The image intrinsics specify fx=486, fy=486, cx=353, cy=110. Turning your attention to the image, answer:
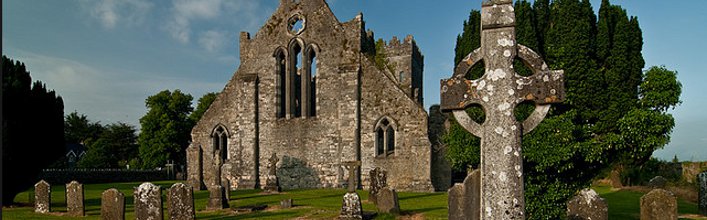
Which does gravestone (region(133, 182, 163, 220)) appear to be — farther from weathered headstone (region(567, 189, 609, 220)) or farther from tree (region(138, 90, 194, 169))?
tree (region(138, 90, 194, 169))

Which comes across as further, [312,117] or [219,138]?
[219,138]

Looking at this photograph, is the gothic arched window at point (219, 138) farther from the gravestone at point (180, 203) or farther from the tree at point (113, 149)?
the tree at point (113, 149)

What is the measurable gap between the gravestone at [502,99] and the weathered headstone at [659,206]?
5085mm

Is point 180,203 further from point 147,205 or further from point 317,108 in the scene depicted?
point 317,108

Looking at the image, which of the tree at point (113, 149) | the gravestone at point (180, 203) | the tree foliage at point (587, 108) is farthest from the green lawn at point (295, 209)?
the tree at point (113, 149)

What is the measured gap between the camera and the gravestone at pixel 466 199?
7848 millimetres

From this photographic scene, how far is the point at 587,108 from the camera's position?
32.7 ft

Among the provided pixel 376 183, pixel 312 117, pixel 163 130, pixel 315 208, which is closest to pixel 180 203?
pixel 315 208

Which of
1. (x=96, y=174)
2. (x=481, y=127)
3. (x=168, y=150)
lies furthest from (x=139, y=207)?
(x=168, y=150)

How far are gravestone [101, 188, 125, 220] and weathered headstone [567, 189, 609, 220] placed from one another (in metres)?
9.14

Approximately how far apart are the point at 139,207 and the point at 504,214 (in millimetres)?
7812

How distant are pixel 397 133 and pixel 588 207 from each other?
49.2 feet

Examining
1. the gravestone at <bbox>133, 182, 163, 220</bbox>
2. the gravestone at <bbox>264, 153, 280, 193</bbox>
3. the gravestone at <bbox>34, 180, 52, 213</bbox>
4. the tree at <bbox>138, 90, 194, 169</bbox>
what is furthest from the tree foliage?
the tree at <bbox>138, 90, 194, 169</bbox>

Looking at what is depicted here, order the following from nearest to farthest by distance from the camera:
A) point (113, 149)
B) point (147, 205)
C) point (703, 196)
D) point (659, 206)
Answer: point (659, 206)
point (147, 205)
point (703, 196)
point (113, 149)
